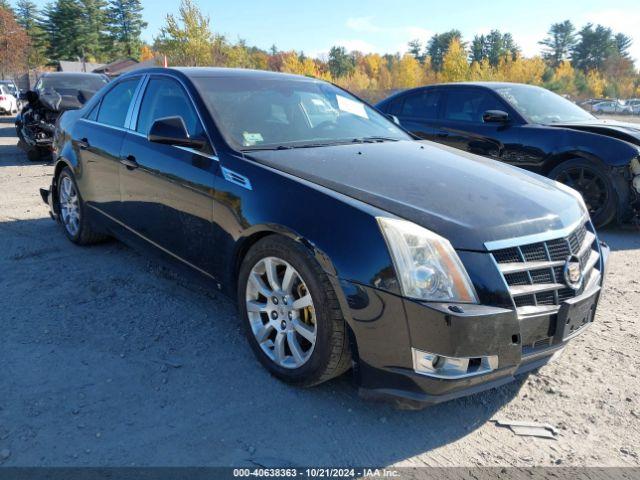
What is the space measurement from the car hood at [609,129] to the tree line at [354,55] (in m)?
37.7

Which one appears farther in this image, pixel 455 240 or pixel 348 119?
pixel 348 119

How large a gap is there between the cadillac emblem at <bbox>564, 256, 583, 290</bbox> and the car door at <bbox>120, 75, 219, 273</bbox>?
1.95m

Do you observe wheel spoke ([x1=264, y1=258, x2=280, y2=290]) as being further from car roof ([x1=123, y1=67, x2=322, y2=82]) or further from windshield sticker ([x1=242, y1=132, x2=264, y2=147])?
car roof ([x1=123, y1=67, x2=322, y2=82])

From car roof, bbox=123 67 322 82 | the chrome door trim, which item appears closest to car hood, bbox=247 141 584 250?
the chrome door trim

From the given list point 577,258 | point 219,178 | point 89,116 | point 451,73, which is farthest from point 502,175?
point 451,73

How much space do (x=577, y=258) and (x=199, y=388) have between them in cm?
205

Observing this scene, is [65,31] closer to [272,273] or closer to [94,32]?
[94,32]

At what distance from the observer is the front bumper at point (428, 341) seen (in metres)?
2.22

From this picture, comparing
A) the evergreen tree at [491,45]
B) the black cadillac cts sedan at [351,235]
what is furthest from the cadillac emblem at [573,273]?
the evergreen tree at [491,45]

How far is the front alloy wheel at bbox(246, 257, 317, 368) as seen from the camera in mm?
2688

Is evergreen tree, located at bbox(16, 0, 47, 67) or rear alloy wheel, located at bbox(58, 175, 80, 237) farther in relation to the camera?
evergreen tree, located at bbox(16, 0, 47, 67)

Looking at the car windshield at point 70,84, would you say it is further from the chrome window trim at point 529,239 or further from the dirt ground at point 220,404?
the chrome window trim at point 529,239

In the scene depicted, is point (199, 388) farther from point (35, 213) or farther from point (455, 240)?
point (35, 213)

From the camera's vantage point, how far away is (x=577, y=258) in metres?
2.62
